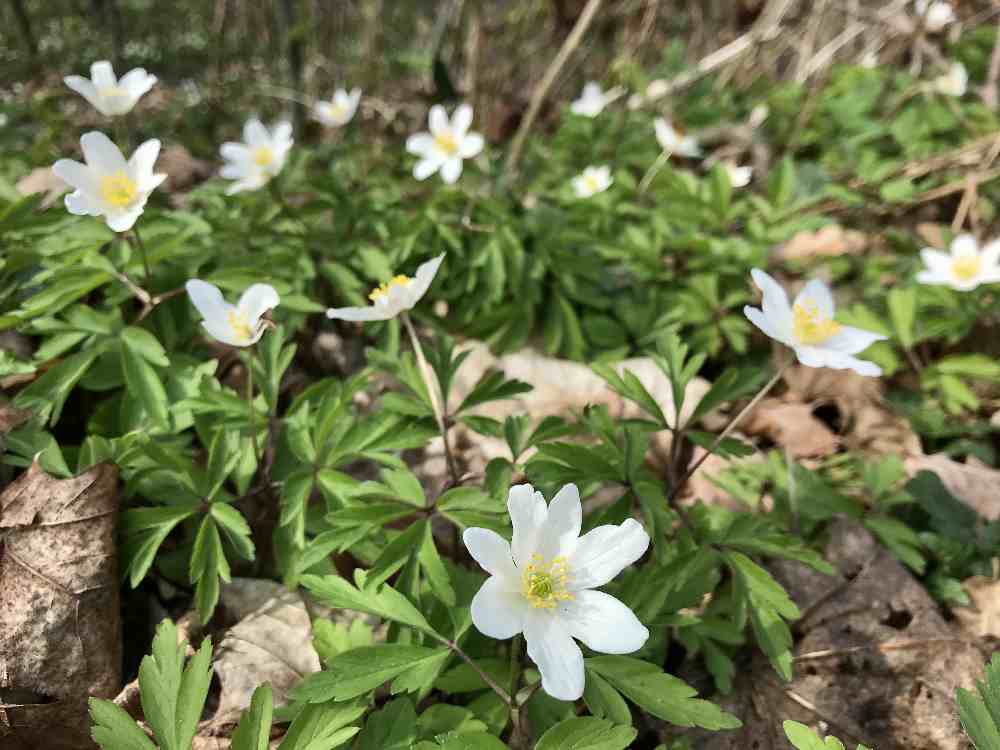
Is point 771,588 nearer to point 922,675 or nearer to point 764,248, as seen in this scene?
point 922,675

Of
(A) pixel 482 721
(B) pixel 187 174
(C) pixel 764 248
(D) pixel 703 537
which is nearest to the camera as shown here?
(A) pixel 482 721

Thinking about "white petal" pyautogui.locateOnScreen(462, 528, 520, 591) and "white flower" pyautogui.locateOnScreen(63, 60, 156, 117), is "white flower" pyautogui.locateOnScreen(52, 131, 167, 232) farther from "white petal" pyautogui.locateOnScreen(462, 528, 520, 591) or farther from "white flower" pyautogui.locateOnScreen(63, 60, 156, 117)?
"white petal" pyautogui.locateOnScreen(462, 528, 520, 591)

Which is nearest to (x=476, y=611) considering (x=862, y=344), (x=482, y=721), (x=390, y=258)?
(x=482, y=721)

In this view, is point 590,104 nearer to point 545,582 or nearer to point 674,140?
point 674,140

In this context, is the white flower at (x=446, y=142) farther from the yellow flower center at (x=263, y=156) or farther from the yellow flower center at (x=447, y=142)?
the yellow flower center at (x=263, y=156)

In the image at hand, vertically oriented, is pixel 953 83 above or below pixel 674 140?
below

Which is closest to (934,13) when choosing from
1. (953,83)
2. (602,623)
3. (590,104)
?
(953,83)

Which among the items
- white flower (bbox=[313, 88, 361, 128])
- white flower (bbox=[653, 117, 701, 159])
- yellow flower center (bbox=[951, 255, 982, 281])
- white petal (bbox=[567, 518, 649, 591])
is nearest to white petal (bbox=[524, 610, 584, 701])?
white petal (bbox=[567, 518, 649, 591])

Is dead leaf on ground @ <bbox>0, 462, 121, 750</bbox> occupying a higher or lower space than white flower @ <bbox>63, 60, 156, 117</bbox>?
lower
